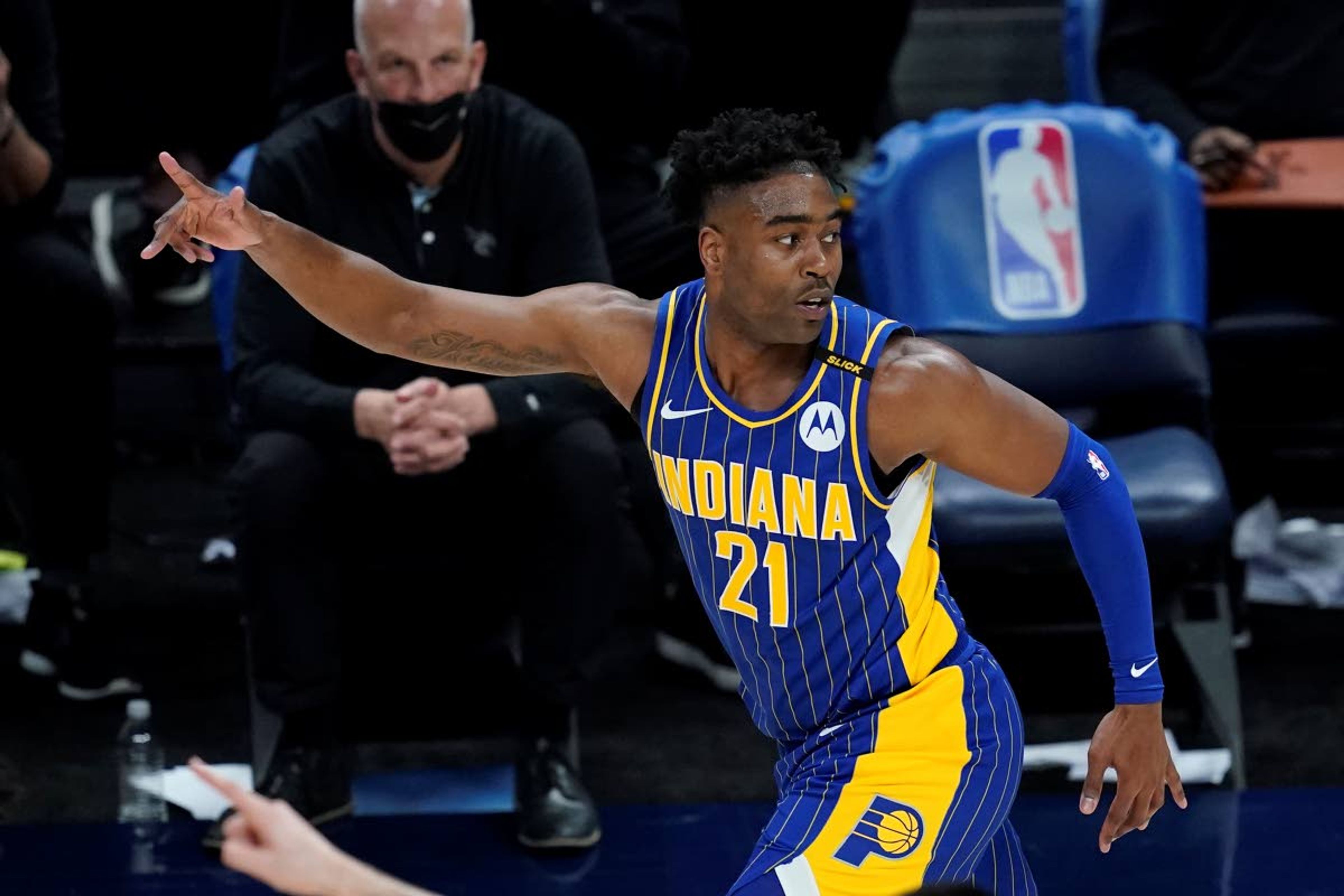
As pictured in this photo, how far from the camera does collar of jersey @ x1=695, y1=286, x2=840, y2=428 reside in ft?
10.2

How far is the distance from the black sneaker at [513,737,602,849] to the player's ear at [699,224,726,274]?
144cm

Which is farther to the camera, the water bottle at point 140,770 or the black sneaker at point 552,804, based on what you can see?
the water bottle at point 140,770

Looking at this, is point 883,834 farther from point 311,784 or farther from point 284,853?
point 311,784

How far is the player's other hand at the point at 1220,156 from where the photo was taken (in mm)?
5277

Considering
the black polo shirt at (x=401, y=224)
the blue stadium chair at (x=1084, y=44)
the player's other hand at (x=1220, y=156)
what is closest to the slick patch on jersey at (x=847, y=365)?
the black polo shirt at (x=401, y=224)

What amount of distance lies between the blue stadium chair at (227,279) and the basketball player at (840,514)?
1.62 meters

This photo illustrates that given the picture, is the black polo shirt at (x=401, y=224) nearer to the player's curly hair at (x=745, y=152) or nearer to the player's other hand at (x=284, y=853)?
the player's curly hair at (x=745, y=152)

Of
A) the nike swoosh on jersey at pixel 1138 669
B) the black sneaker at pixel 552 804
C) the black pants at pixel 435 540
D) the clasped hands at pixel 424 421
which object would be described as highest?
the clasped hands at pixel 424 421

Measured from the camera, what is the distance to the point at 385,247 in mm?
4508

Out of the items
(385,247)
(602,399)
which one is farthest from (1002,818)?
(385,247)

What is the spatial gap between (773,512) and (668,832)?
4.35 feet

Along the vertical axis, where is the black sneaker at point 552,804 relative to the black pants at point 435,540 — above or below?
below

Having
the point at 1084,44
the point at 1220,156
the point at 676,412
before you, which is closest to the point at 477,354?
the point at 676,412

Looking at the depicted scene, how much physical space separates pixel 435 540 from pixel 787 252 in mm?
1658
